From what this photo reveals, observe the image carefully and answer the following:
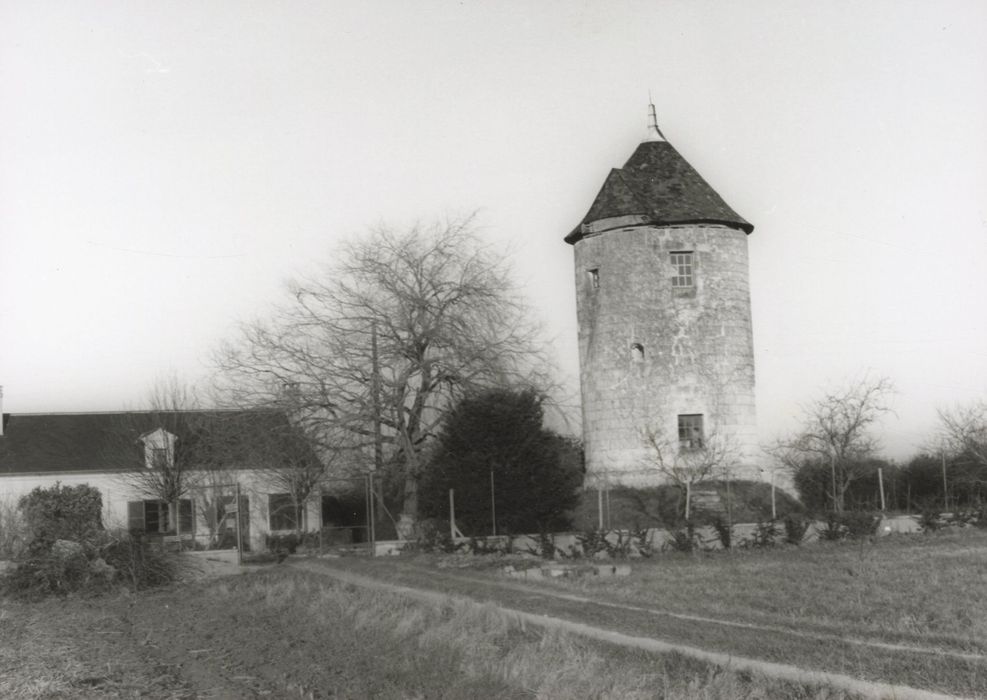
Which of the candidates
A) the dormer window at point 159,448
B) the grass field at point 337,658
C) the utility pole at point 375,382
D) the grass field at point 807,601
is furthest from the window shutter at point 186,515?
the grass field at point 337,658

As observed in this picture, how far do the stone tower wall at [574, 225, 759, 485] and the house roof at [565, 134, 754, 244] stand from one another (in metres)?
0.41

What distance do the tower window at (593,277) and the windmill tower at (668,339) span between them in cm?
17

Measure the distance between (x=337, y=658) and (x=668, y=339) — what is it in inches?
900

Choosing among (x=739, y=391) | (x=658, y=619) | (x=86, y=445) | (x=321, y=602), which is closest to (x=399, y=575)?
(x=321, y=602)

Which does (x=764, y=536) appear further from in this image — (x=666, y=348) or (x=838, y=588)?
(x=666, y=348)

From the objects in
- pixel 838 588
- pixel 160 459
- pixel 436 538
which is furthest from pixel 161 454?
pixel 838 588

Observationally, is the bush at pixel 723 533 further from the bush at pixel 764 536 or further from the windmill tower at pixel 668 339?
the windmill tower at pixel 668 339

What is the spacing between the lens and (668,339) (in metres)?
33.9

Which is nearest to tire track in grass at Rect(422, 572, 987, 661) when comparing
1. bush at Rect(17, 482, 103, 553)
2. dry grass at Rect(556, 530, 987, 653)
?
dry grass at Rect(556, 530, 987, 653)

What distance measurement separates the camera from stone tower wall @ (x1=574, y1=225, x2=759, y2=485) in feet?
111

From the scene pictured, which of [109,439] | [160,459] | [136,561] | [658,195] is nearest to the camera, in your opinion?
[136,561]

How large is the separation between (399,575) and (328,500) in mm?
22720

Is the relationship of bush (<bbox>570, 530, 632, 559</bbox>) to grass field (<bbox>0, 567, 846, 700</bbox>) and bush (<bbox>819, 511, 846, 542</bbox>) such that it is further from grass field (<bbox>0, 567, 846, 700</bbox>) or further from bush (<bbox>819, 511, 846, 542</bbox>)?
grass field (<bbox>0, 567, 846, 700</bbox>)

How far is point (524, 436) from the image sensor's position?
29516mm
